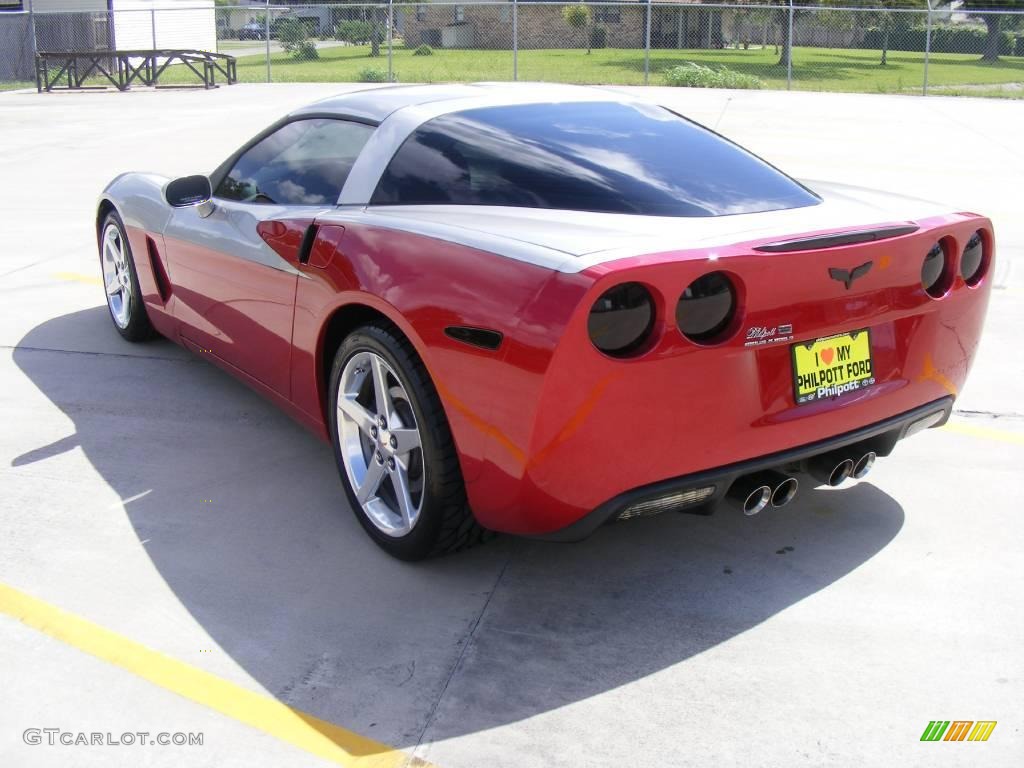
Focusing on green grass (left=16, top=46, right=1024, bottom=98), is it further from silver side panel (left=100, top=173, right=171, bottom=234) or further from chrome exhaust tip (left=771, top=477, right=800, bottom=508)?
chrome exhaust tip (left=771, top=477, right=800, bottom=508)

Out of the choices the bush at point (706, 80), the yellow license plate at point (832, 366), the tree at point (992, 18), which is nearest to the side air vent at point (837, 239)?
the yellow license plate at point (832, 366)

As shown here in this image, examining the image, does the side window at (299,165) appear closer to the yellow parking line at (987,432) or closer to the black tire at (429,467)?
the black tire at (429,467)

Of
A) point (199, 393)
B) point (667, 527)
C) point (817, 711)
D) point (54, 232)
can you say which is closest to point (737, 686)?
point (817, 711)

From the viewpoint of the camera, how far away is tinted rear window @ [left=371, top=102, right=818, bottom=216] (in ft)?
11.6

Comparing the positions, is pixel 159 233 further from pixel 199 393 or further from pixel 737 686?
pixel 737 686

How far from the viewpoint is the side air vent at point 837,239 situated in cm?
311

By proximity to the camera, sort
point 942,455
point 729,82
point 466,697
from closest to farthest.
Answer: point 466,697, point 942,455, point 729,82

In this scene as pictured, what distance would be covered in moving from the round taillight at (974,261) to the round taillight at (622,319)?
138 centimetres

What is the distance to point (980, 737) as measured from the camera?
2.79 metres

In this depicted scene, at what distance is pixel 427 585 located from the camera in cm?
354

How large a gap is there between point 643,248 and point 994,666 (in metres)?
1.51

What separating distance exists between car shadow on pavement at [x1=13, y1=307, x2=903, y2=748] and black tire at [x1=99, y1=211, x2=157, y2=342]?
45.8 inches

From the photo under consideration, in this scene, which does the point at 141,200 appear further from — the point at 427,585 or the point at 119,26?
the point at 119,26

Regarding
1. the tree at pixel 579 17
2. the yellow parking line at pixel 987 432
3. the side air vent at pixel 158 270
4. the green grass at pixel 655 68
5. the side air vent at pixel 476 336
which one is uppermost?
the tree at pixel 579 17
